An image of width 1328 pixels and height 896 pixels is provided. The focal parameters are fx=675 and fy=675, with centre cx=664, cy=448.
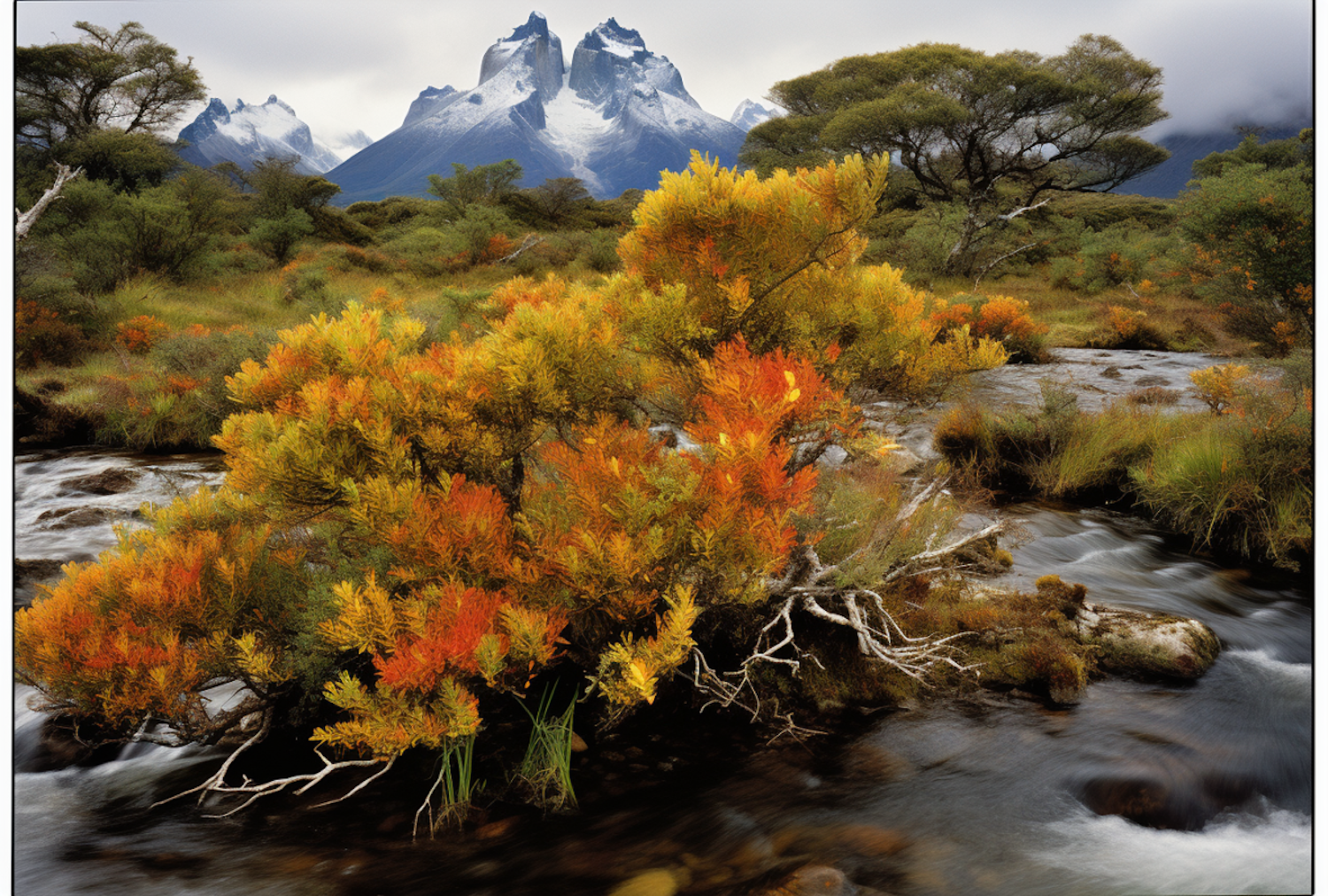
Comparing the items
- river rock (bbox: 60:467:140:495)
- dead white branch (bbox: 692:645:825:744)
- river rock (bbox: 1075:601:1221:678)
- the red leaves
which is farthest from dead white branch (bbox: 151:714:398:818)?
river rock (bbox: 60:467:140:495)

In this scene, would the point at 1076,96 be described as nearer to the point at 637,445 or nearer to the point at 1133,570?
the point at 1133,570

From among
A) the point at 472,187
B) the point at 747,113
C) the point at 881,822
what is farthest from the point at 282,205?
the point at 881,822

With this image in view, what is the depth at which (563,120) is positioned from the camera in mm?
5418

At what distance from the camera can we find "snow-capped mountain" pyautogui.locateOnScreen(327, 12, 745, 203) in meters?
4.30

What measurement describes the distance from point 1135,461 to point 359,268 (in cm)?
1926

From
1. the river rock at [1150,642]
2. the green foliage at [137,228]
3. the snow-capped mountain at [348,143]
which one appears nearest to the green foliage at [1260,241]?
the river rock at [1150,642]

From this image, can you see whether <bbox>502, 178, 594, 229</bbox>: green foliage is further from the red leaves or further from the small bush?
the red leaves

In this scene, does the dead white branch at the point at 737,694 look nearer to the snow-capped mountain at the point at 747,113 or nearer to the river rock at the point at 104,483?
the snow-capped mountain at the point at 747,113

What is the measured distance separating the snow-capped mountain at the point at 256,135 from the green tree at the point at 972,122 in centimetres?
1330

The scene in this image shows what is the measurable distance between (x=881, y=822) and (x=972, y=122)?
21791mm

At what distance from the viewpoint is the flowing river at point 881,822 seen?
2.60 meters

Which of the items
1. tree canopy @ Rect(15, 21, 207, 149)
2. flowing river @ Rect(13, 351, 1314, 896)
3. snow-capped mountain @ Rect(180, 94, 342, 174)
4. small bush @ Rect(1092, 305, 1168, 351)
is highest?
tree canopy @ Rect(15, 21, 207, 149)

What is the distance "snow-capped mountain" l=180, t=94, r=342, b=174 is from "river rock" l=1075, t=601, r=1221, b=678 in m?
6.32

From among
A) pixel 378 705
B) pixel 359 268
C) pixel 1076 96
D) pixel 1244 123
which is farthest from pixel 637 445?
pixel 1076 96
